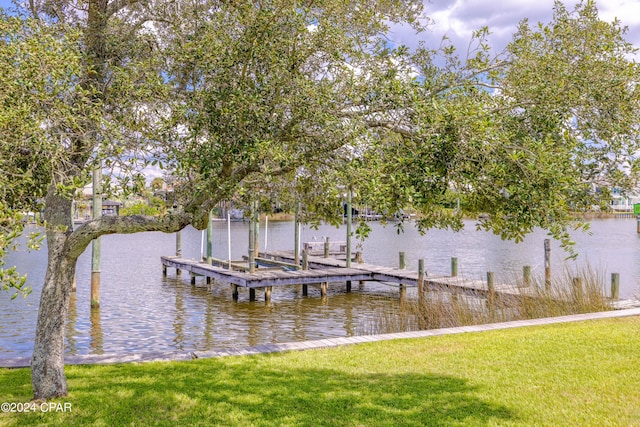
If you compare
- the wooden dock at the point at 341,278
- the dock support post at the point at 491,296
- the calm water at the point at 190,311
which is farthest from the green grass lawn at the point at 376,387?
the wooden dock at the point at 341,278

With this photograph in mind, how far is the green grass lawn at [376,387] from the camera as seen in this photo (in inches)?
267

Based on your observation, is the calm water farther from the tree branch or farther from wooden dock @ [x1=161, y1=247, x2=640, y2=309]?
the tree branch

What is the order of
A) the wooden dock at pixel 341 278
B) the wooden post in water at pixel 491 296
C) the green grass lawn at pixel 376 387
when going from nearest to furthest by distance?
1. the green grass lawn at pixel 376 387
2. the wooden post in water at pixel 491 296
3. the wooden dock at pixel 341 278

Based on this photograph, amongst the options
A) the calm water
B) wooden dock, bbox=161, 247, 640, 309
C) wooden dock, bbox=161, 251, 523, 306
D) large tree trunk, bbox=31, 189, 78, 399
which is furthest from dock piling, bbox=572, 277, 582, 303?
large tree trunk, bbox=31, 189, 78, 399

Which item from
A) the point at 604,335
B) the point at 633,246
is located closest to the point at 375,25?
the point at 604,335

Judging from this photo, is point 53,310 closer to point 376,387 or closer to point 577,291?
point 376,387

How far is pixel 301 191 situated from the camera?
29.6 ft

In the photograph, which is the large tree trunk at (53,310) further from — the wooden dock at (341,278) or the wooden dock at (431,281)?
the wooden dock at (341,278)

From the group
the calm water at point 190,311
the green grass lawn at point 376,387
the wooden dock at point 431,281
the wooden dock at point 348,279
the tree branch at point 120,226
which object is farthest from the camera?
the wooden dock at point 431,281

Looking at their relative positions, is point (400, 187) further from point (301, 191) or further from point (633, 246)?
point (633, 246)

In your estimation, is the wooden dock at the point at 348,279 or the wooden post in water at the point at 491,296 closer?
the wooden post in water at the point at 491,296

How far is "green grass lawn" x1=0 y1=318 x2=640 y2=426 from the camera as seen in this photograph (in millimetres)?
6770
